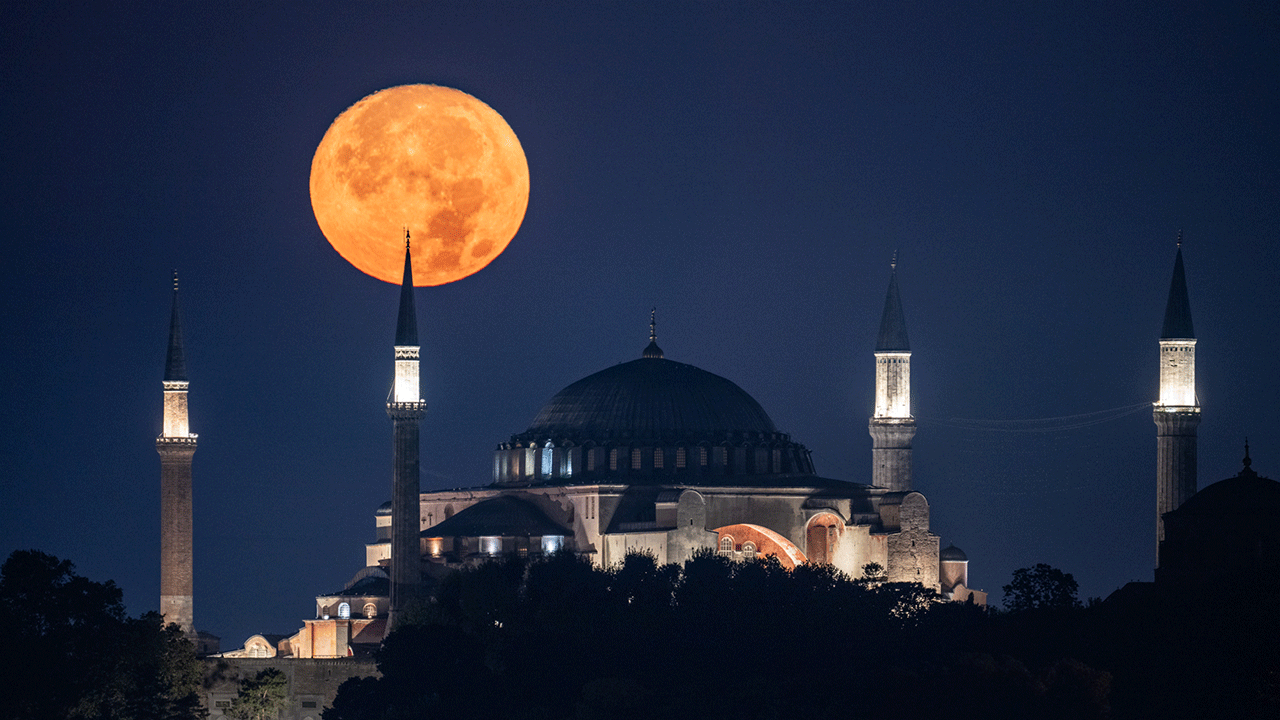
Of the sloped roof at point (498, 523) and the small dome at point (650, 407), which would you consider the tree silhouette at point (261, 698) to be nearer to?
the sloped roof at point (498, 523)

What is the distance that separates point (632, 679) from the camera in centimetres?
4762

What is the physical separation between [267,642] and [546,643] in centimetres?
1229

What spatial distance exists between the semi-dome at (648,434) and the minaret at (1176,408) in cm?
919

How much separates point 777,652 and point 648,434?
551 inches

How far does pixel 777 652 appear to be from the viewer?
161 feet

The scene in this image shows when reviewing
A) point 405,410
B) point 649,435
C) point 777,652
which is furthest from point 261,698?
point 649,435

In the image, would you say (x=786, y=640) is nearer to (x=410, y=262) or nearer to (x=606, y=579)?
(x=606, y=579)

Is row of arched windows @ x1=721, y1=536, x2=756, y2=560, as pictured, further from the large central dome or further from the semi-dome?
the large central dome


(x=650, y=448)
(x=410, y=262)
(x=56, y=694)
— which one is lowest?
(x=56, y=694)

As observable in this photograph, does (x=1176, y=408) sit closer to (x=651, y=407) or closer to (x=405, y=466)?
(x=651, y=407)

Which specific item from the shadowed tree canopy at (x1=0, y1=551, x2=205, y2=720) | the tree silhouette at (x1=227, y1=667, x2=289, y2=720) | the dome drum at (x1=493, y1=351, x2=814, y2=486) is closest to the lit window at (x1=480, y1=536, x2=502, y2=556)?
the dome drum at (x1=493, y1=351, x2=814, y2=486)

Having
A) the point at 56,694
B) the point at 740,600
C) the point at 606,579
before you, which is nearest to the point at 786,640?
the point at 740,600

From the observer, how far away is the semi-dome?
62062 mm

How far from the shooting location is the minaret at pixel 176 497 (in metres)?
58.7
